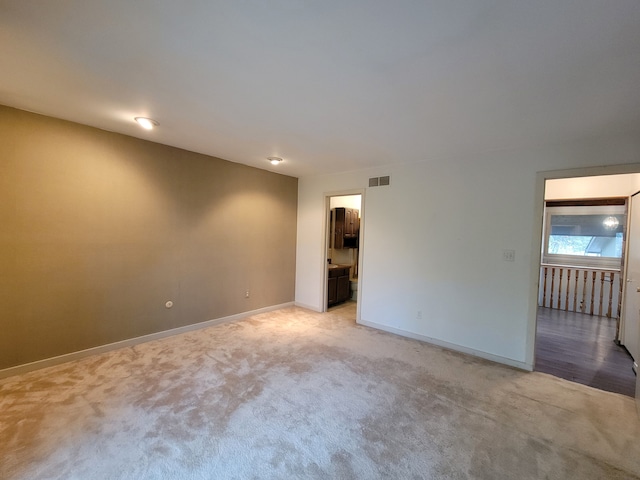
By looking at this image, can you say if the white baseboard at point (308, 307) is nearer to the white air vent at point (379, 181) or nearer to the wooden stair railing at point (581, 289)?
the white air vent at point (379, 181)

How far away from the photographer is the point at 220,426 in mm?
2113

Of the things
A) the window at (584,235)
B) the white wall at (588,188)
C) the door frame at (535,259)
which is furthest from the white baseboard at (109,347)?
the window at (584,235)

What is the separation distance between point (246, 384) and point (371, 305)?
2.44m

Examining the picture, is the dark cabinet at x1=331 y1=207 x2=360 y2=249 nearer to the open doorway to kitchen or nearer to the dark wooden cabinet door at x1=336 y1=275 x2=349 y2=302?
the open doorway to kitchen

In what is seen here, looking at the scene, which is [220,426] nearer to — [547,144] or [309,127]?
[309,127]

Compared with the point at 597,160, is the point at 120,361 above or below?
below

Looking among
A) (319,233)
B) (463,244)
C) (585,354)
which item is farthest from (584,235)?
(319,233)

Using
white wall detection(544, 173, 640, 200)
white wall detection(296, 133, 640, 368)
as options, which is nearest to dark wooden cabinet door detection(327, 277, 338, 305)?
white wall detection(296, 133, 640, 368)

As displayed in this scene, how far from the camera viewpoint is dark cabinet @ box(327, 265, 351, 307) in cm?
554

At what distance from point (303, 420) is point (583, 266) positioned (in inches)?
279

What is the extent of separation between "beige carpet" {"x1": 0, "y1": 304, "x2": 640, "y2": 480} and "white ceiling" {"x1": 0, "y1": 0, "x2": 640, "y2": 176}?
101 inches

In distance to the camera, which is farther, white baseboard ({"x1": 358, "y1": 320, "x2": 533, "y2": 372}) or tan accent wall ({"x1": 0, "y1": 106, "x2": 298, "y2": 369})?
white baseboard ({"x1": 358, "y1": 320, "x2": 533, "y2": 372})

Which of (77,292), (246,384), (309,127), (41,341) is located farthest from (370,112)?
(41,341)

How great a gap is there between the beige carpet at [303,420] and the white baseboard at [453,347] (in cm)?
16
